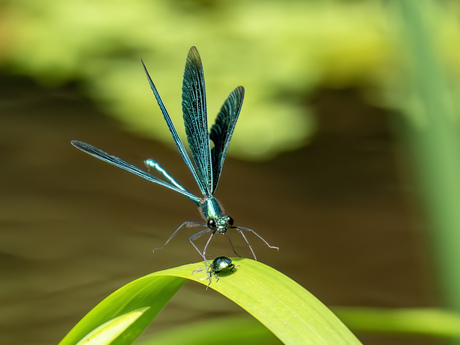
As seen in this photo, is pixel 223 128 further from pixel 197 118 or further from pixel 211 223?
pixel 211 223

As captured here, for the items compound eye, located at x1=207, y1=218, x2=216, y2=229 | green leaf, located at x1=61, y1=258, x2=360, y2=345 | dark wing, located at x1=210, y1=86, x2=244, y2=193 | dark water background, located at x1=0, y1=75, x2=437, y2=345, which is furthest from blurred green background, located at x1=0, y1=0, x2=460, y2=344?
green leaf, located at x1=61, y1=258, x2=360, y2=345

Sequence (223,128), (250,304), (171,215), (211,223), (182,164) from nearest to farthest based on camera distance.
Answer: (250,304), (211,223), (223,128), (171,215), (182,164)

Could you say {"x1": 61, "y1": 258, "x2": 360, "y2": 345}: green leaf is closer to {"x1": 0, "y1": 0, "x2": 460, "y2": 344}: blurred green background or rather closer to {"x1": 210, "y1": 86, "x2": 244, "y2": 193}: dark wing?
{"x1": 210, "y1": 86, "x2": 244, "y2": 193}: dark wing

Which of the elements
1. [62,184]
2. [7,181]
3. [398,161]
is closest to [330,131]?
[398,161]

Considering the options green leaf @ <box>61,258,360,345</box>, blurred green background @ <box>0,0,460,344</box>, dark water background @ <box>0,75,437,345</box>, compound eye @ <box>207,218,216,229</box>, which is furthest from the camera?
dark water background @ <box>0,75,437,345</box>

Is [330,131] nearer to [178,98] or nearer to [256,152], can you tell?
[256,152]

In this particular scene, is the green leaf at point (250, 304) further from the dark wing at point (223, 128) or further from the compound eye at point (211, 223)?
the dark wing at point (223, 128)

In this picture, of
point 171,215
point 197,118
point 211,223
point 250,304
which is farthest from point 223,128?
point 171,215
